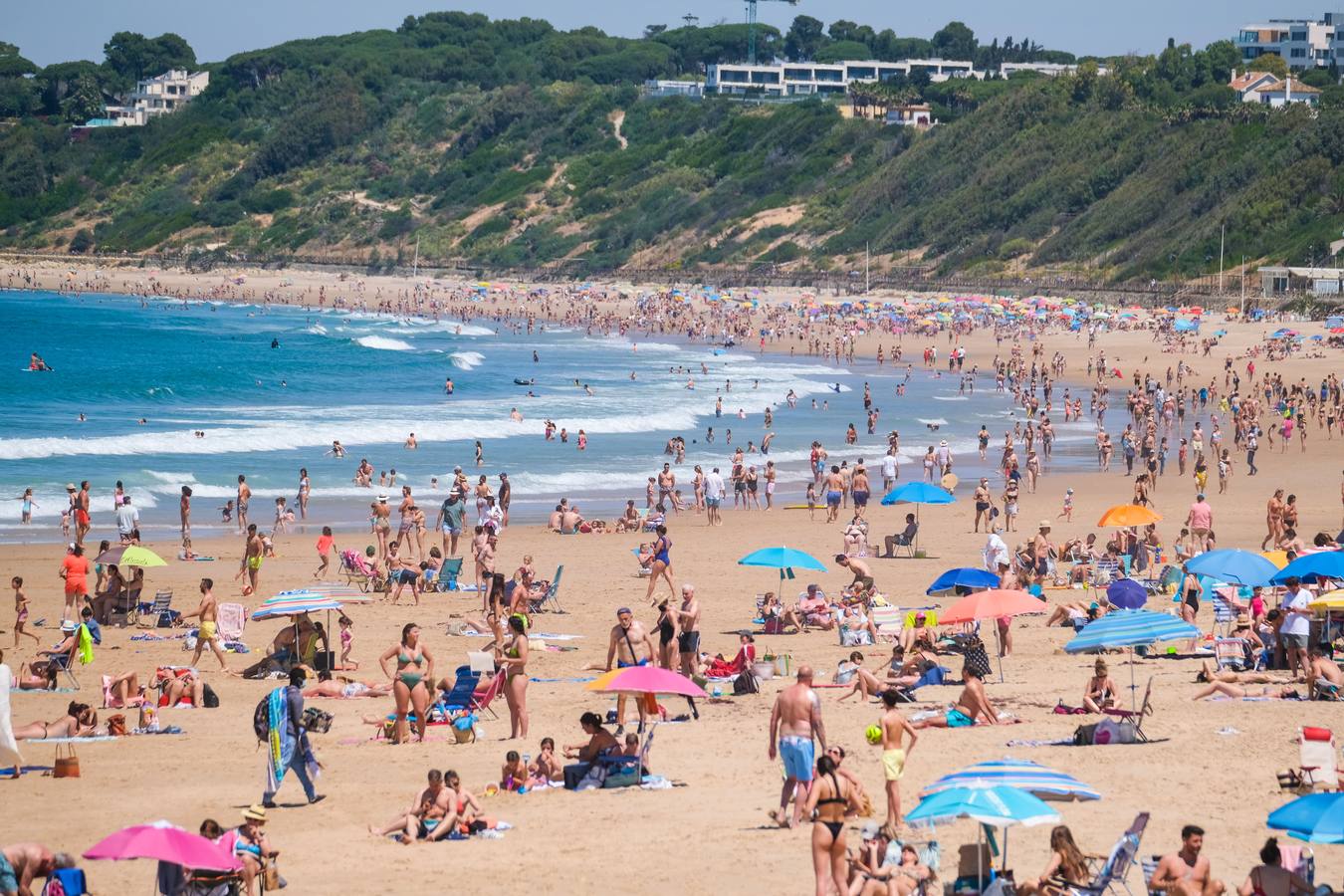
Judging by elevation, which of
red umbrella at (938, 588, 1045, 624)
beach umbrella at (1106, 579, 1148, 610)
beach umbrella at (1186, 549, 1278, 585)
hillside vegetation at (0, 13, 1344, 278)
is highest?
hillside vegetation at (0, 13, 1344, 278)

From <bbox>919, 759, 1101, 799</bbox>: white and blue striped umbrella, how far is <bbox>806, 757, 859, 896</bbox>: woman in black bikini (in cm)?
45

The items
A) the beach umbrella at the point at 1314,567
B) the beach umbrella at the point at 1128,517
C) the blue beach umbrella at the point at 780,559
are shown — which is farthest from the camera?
the beach umbrella at the point at 1128,517

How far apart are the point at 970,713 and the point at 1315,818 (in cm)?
424

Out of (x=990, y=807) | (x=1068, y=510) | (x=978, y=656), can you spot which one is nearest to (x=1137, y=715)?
(x=978, y=656)

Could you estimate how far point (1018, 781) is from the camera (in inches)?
306

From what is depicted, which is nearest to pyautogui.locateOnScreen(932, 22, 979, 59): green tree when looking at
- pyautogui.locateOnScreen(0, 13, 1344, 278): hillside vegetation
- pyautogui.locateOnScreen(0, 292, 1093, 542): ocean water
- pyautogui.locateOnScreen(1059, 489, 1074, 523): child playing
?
pyautogui.locateOnScreen(0, 13, 1344, 278): hillside vegetation

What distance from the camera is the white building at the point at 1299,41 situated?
132m

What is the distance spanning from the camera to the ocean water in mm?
27141

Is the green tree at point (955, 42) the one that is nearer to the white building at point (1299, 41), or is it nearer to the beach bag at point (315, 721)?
the white building at point (1299, 41)

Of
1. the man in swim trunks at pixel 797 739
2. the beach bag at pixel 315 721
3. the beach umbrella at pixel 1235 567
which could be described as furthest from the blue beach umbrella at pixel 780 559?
the man in swim trunks at pixel 797 739

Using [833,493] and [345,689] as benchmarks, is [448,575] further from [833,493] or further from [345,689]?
[833,493]

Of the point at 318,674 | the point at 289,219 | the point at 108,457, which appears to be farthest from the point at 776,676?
the point at 289,219

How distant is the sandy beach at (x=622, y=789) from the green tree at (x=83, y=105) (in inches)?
5871

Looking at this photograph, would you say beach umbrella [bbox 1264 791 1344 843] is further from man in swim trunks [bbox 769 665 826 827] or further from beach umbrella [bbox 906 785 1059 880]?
man in swim trunks [bbox 769 665 826 827]
